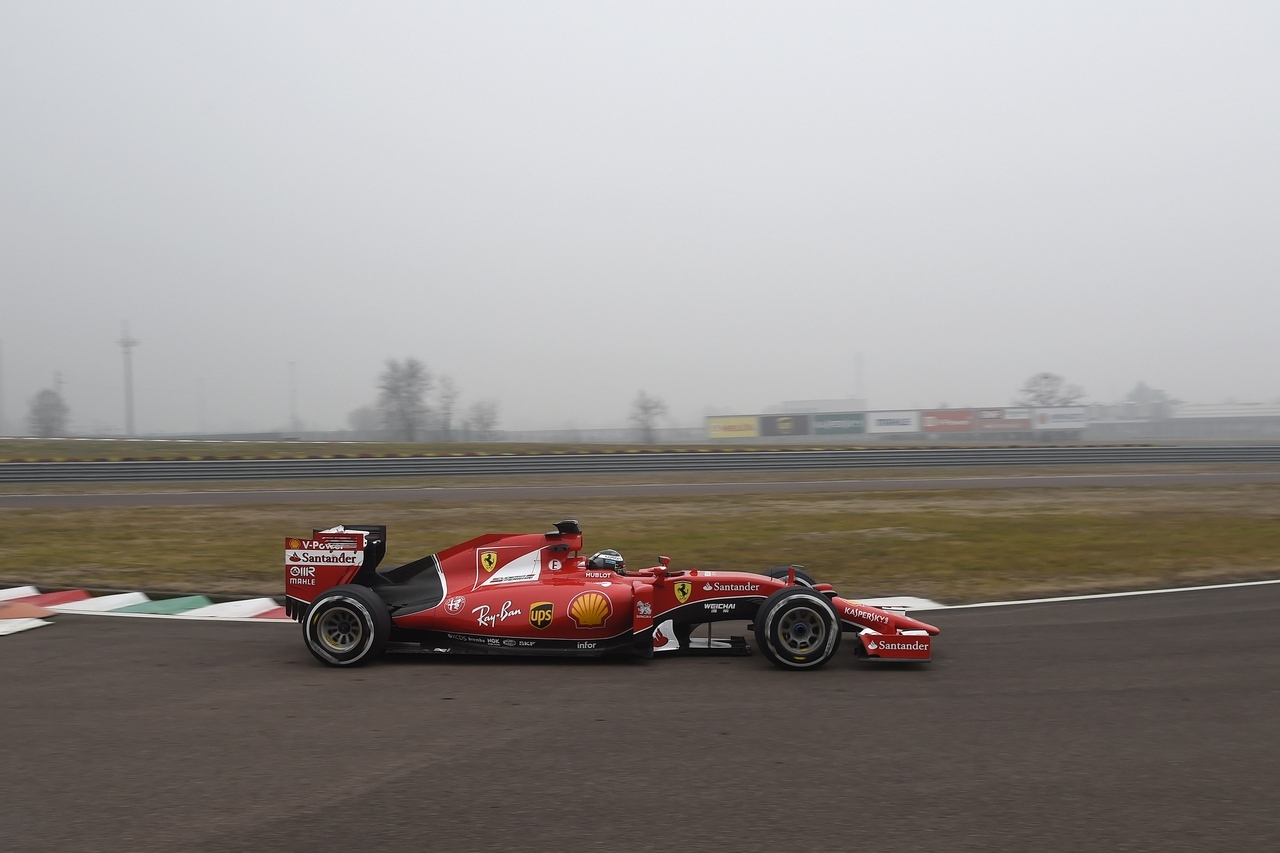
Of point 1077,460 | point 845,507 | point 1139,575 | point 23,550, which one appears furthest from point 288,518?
point 1077,460

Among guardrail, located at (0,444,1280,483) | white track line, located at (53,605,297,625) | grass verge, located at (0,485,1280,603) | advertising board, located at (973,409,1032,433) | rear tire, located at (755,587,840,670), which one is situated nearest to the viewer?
rear tire, located at (755,587,840,670)

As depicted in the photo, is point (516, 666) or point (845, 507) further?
point (845, 507)

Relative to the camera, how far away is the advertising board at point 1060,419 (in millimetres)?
56750

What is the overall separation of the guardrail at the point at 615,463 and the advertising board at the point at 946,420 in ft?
63.5

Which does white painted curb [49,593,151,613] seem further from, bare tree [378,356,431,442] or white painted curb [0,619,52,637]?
bare tree [378,356,431,442]

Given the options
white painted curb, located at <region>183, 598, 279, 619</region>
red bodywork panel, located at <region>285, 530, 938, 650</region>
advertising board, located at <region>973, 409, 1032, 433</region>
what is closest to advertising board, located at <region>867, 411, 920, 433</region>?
advertising board, located at <region>973, 409, 1032, 433</region>

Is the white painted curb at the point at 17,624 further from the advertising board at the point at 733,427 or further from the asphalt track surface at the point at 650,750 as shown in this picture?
the advertising board at the point at 733,427

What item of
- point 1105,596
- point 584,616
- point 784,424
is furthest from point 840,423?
point 584,616

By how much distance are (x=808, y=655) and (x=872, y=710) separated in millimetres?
1047

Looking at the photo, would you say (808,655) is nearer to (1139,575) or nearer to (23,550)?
(1139,575)

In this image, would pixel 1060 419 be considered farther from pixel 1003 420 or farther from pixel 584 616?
pixel 584 616

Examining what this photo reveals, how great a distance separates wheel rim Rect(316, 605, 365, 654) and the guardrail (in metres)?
27.9

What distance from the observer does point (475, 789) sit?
452 centimetres

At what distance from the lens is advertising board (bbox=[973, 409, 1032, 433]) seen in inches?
2283
